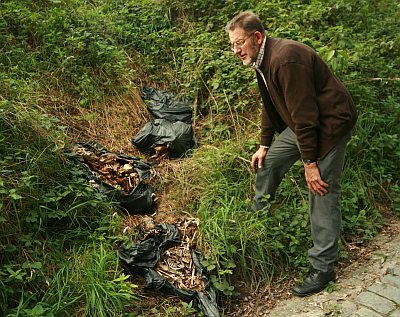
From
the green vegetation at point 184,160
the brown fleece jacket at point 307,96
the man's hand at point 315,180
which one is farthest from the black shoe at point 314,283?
the brown fleece jacket at point 307,96

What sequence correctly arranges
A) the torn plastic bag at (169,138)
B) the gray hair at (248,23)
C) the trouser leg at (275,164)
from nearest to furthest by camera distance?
1. the gray hair at (248,23)
2. the trouser leg at (275,164)
3. the torn plastic bag at (169,138)

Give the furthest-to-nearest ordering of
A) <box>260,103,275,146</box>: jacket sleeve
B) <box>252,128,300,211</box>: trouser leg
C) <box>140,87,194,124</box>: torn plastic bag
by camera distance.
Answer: <box>140,87,194,124</box>: torn plastic bag, <box>260,103,275,146</box>: jacket sleeve, <box>252,128,300,211</box>: trouser leg

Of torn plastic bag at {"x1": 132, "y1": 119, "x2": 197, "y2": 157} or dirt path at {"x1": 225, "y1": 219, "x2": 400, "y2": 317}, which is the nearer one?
dirt path at {"x1": 225, "y1": 219, "x2": 400, "y2": 317}

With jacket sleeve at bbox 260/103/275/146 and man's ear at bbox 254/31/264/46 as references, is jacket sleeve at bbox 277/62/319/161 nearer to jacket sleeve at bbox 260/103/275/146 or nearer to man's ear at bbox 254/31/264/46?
man's ear at bbox 254/31/264/46

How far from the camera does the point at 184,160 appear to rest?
483 centimetres

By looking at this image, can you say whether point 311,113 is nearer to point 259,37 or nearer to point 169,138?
point 259,37

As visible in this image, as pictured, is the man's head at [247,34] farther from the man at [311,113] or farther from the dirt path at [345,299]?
the dirt path at [345,299]

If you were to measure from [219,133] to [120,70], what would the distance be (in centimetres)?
155

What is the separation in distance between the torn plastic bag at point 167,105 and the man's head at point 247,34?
2.23 metres

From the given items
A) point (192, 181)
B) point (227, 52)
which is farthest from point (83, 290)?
point (227, 52)

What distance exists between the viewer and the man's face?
3.21m

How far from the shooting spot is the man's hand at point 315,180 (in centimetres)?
321

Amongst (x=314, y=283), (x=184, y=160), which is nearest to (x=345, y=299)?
(x=314, y=283)

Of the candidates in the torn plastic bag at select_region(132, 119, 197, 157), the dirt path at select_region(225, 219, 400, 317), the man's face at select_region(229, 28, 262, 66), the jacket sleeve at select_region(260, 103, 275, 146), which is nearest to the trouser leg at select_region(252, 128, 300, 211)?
the jacket sleeve at select_region(260, 103, 275, 146)
